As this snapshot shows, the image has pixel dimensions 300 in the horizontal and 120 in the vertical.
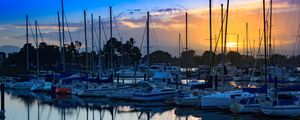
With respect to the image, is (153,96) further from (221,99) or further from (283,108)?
(283,108)

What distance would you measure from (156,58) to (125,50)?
43.0 metres

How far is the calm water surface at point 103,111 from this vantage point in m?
34.9

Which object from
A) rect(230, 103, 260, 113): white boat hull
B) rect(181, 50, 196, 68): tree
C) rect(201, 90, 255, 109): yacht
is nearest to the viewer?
rect(230, 103, 260, 113): white boat hull

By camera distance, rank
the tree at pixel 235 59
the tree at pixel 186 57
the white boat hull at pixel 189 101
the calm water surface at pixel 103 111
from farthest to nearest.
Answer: the tree at pixel 235 59, the tree at pixel 186 57, the white boat hull at pixel 189 101, the calm water surface at pixel 103 111

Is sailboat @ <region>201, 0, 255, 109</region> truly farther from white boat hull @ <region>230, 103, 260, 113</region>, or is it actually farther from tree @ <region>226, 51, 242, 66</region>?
tree @ <region>226, 51, 242, 66</region>

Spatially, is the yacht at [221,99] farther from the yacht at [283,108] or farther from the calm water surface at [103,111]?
the yacht at [283,108]

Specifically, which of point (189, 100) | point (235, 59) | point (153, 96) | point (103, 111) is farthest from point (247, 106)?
point (235, 59)

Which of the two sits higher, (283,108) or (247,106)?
(283,108)

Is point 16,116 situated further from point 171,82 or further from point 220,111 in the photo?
point 171,82

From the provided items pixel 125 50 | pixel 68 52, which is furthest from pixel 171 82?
pixel 125 50

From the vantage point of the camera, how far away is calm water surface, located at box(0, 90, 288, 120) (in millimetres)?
34938

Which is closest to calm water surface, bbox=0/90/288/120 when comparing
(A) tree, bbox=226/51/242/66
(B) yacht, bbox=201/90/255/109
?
(B) yacht, bbox=201/90/255/109

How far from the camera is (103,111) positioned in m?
39.8

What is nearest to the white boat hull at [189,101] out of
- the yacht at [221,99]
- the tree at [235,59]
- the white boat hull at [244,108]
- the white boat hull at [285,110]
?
the yacht at [221,99]
